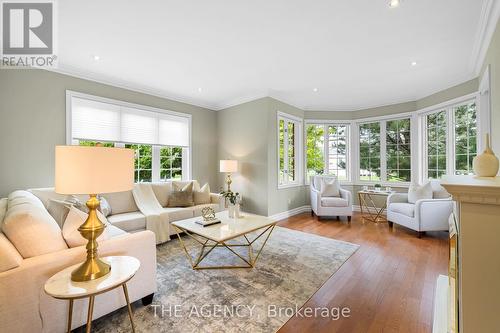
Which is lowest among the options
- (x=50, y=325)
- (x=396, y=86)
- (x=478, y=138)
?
(x=50, y=325)

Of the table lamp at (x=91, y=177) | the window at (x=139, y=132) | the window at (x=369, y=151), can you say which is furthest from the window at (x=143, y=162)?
the window at (x=369, y=151)

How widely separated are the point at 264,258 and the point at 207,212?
3.05 ft

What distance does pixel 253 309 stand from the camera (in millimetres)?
1763

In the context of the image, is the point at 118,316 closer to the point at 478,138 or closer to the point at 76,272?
the point at 76,272

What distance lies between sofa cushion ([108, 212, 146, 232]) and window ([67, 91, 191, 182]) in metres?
1.08

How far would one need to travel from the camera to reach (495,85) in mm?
2271

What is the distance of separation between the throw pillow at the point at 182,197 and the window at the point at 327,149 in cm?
310

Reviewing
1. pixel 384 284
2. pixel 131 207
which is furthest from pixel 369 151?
pixel 131 207

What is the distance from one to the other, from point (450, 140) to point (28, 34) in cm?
659

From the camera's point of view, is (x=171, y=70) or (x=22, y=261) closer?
(x=22, y=261)

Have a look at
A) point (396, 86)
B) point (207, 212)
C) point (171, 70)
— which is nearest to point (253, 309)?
point (207, 212)

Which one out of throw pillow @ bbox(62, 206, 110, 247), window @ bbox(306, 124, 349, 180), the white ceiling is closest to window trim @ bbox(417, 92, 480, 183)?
the white ceiling

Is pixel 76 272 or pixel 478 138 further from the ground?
pixel 478 138

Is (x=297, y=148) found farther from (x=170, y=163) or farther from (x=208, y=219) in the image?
(x=208, y=219)
